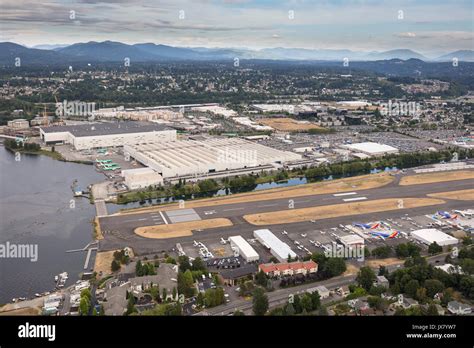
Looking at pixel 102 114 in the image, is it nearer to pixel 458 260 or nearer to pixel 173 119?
pixel 173 119

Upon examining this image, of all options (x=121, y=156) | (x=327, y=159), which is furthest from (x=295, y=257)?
(x=121, y=156)

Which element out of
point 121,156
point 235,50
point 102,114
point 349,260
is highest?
point 235,50

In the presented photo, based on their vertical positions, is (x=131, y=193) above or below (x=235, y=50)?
below

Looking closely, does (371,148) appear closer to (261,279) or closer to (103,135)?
(103,135)

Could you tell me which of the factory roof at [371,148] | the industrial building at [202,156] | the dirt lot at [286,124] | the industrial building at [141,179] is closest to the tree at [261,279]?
the industrial building at [141,179]

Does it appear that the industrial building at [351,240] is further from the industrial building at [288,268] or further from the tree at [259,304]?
the tree at [259,304]

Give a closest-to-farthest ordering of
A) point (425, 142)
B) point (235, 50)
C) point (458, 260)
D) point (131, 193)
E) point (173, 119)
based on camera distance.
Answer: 1. point (458, 260)
2. point (131, 193)
3. point (425, 142)
4. point (173, 119)
5. point (235, 50)

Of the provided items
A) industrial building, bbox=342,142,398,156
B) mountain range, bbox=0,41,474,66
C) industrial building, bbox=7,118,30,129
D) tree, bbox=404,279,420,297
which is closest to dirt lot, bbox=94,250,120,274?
tree, bbox=404,279,420,297

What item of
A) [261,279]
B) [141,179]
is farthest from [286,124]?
[261,279]
